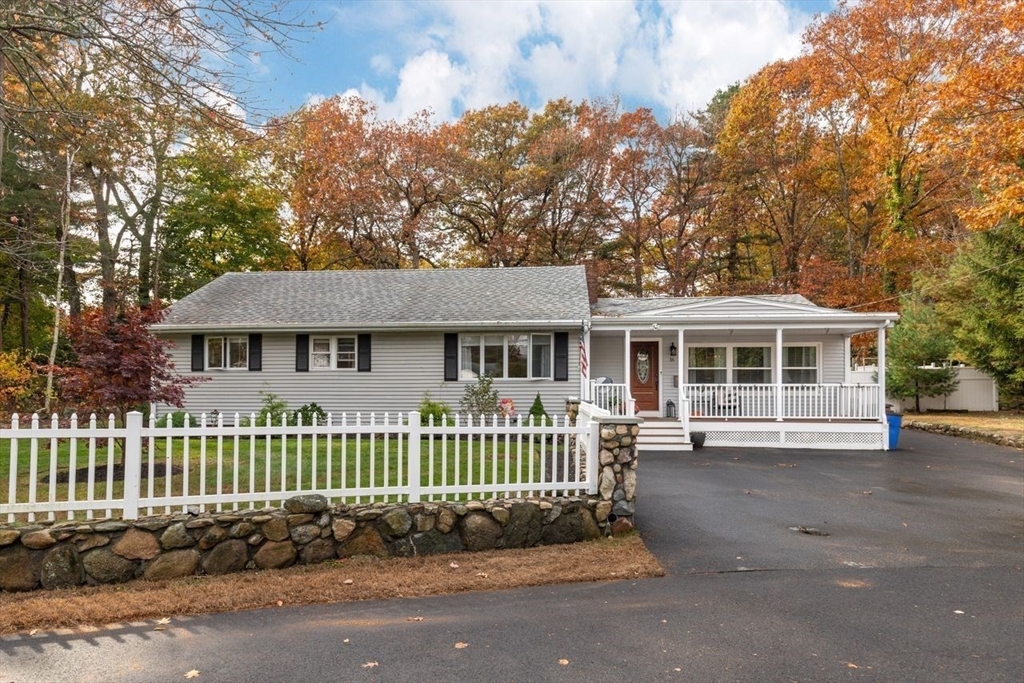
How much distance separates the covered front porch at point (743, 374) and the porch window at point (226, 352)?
8.80 m

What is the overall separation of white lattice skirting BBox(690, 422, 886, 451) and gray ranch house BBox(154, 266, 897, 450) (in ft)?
0.10

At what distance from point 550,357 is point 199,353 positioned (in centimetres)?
900

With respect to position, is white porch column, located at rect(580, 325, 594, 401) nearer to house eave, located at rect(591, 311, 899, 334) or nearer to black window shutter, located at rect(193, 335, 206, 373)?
house eave, located at rect(591, 311, 899, 334)

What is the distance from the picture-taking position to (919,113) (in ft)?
71.6

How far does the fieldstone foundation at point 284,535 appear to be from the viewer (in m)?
4.48

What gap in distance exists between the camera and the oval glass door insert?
16.0 meters

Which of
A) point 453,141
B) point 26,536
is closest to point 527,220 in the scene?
point 453,141

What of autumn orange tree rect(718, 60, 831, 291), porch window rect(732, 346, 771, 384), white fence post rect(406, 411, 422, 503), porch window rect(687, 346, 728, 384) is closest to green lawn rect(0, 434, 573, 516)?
white fence post rect(406, 411, 422, 503)

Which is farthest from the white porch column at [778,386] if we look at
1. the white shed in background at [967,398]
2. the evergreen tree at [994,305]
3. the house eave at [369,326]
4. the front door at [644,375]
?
the evergreen tree at [994,305]

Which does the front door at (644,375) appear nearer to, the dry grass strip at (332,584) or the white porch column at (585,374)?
the white porch column at (585,374)

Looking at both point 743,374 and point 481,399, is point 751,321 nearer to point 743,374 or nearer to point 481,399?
point 743,374

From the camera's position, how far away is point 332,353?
15164 millimetres

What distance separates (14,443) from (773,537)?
6751mm

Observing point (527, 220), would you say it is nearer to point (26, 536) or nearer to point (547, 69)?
point (547, 69)
